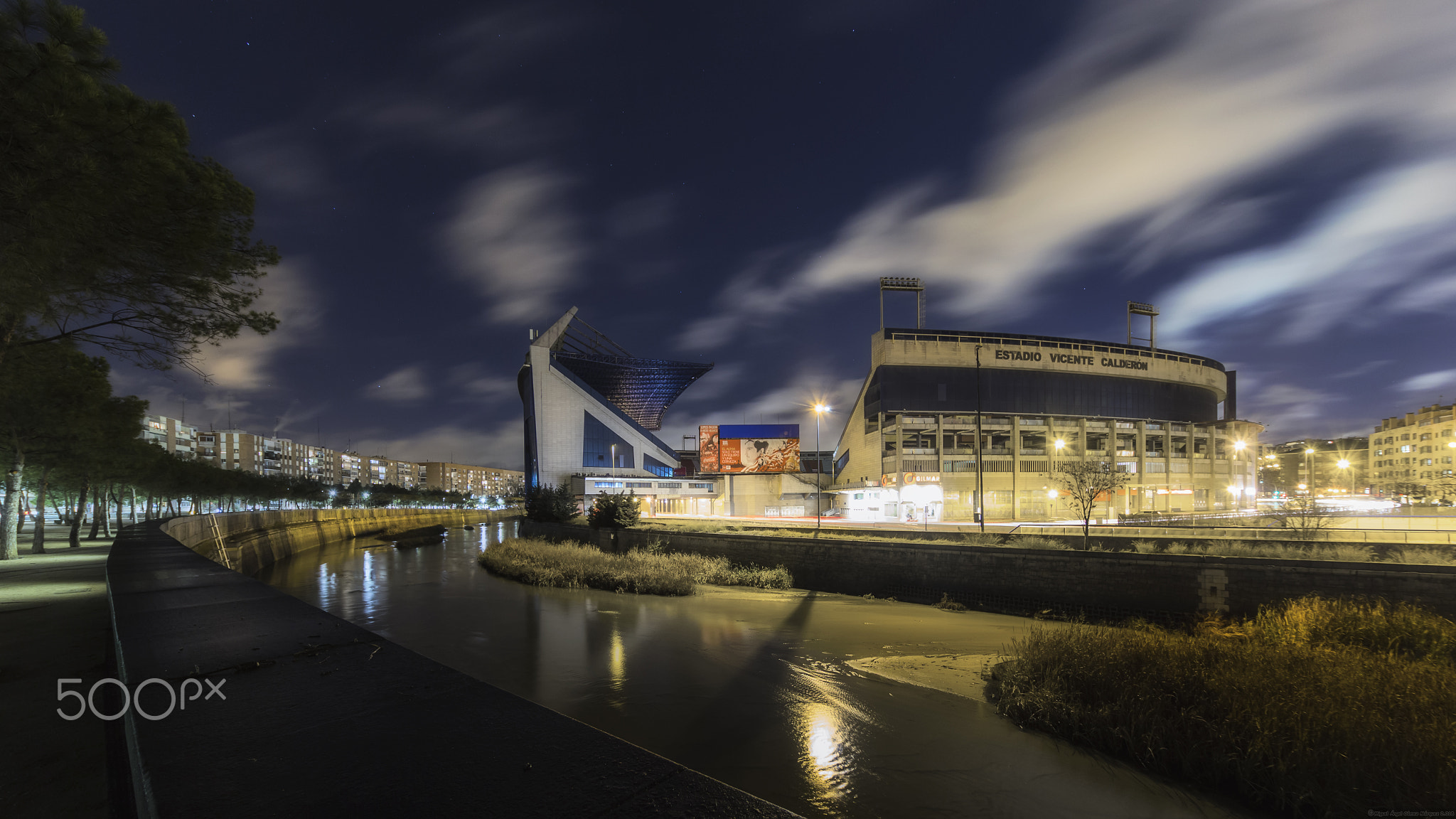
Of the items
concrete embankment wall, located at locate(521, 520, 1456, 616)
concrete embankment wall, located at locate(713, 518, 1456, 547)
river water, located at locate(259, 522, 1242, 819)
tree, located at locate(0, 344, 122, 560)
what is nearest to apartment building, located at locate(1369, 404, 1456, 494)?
concrete embankment wall, located at locate(713, 518, 1456, 547)

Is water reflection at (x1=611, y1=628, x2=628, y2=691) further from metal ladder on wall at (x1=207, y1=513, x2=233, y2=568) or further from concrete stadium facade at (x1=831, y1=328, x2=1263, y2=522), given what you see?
concrete stadium facade at (x1=831, y1=328, x2=1263, y2=522)

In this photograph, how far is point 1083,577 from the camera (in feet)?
59.1

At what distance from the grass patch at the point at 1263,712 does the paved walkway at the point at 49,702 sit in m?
9.60

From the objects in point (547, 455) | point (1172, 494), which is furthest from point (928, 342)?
point (547, 455)

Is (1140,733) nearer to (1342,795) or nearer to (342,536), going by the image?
(1342,795)

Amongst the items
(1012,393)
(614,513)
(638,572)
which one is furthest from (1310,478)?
(638,572)

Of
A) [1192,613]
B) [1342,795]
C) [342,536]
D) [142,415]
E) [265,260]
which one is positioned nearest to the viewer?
[1342,795]

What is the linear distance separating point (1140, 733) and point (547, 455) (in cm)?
8130

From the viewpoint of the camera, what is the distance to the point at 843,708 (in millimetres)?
9578

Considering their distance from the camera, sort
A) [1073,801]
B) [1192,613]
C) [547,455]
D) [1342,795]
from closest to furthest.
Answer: [1342,795], [1073,801], [1192,613], [547,455]

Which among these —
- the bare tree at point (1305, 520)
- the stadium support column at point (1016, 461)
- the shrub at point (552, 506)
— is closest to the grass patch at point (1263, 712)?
the bare tree at point (1305, 520)

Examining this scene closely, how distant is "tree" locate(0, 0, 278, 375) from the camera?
7.00 m

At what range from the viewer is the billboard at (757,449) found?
6456 centimetres

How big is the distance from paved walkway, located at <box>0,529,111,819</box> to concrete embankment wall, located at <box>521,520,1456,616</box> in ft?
64.9
